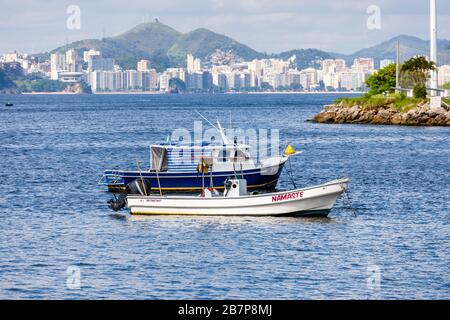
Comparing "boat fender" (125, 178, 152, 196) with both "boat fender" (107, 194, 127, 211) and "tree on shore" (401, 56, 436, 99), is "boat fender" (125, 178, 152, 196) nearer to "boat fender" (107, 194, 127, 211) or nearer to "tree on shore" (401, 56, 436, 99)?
"boat fender" (107, 194, 127, 211)

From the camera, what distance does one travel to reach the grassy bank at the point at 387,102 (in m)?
124

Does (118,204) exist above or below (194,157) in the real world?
below

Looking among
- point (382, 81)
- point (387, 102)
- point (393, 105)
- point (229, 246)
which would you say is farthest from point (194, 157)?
point (382, 81)

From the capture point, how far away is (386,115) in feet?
421

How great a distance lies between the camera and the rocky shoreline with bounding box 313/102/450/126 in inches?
4769

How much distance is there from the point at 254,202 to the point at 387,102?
87643 millimetres

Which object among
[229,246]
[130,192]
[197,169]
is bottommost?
[229,246]

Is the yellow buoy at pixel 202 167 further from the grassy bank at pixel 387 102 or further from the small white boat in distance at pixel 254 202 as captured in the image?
the grassy bank at pixel 387 102

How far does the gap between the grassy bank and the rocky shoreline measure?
329 millimetres

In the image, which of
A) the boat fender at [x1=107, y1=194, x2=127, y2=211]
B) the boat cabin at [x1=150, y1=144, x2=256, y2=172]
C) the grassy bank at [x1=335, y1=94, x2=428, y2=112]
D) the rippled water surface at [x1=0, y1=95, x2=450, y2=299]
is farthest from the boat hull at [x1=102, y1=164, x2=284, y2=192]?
the grassy bank at [x1=335, y1=94, x2=428, y2=112]

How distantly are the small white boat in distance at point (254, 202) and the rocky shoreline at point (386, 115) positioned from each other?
78.8m

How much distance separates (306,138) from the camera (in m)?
108

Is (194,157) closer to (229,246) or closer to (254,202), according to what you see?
(254,202)
